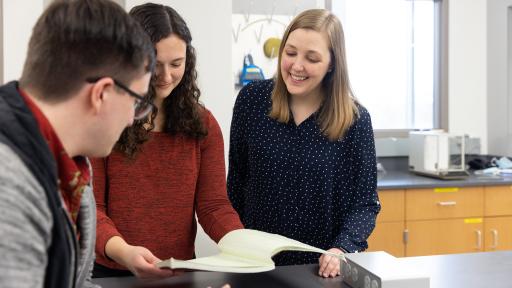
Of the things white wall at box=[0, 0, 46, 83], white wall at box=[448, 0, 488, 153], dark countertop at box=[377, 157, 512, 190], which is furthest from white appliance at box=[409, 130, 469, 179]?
white wall at box=[0, 0, 46, 83]

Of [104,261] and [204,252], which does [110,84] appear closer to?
[104,261]

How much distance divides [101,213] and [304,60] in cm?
71

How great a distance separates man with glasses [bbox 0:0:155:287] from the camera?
68cm

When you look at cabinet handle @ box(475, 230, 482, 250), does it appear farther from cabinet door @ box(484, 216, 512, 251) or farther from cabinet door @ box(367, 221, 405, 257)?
cabinet door @ box(367, 221, 405, 257)

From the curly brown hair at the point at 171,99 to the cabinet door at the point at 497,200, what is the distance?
2370 mm

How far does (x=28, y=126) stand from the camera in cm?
73

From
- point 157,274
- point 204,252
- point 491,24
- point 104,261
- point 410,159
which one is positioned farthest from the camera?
point 491,24

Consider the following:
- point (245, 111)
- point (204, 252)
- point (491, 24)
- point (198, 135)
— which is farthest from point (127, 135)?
point (491, 24)

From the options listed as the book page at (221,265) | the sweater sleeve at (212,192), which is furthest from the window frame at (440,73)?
the book page at (221,265)

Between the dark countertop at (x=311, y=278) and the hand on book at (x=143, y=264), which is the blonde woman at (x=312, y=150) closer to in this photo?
the dark countertop at (x=311, y=278)

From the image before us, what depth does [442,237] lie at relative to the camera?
10.9ft

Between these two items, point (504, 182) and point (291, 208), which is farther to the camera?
point (504, 182)

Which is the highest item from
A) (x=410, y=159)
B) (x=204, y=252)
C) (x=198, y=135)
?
(x=198, y=135)

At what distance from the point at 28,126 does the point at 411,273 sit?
815 mm
